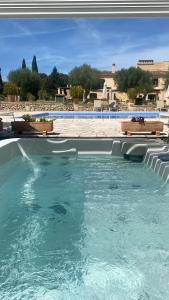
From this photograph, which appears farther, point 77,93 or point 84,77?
point 84,77

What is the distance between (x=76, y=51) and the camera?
34250mm

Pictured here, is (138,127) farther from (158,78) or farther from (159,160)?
(158,78)

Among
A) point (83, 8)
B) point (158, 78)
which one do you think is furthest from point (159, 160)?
point (158, 78)

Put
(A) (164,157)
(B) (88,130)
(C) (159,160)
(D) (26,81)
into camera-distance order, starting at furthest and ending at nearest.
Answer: (D) (26,81)
(B) (88,130)
(A) (164,157)
(C) (159,160)

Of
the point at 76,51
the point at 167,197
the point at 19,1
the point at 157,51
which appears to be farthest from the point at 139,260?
the point at 76,51

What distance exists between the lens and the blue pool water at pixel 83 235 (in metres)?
3.60

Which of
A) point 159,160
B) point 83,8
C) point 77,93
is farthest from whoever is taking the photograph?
point 77,93

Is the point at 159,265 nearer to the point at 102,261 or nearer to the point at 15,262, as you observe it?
the point at 102,261

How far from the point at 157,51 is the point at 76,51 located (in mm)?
8551

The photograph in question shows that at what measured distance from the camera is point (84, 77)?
43000mm

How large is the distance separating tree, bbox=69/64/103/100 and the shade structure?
38.5 meters

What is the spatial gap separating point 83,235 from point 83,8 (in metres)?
3.01

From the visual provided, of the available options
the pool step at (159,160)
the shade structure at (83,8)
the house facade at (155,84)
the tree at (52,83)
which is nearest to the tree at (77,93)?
the house facade at (155,84)

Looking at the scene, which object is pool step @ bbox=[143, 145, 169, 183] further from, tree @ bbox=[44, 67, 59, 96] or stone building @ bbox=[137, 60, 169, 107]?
tree @ bbox=[44, 67, 59, 96]
